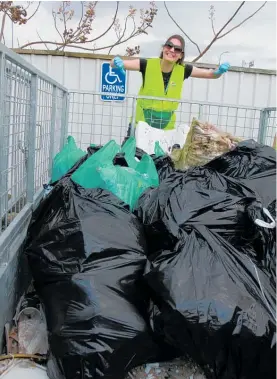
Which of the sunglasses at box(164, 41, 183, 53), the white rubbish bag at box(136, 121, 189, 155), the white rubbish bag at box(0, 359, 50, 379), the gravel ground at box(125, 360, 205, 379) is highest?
the sunglasses at box(164, 41, 183, 53)

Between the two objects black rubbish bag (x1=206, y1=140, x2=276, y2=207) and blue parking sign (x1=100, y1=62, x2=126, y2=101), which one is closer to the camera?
black rubbish bag (x1=206, y1=140, x2=276, y2=207)

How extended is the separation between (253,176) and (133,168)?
708mm

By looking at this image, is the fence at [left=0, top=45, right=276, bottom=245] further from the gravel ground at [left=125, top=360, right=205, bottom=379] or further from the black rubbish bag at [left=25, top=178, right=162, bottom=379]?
the gravel ground at [left=125, top=360, right=205, bottom=379]

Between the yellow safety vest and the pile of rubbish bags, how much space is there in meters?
1.59

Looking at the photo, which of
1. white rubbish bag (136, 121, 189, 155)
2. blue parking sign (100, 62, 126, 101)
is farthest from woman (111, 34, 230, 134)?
blue parking sign (100, 62, 126, 101)

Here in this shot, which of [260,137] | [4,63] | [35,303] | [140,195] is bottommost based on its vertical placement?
[35,303]

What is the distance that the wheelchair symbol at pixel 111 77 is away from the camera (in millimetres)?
4618

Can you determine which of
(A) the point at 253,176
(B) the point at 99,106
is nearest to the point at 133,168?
(A) the point at 253,176

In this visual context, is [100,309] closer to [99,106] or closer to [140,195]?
[140,195]

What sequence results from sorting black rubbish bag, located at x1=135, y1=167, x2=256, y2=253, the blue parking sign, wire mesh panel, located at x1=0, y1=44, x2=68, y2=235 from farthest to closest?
1. the blue parking sign
2. black rubbish bag, located at x1=135, y1=167, x2=256, y2=253
3. wire mesh panel, located at x1=0, y1=44, x2=68, y2=235

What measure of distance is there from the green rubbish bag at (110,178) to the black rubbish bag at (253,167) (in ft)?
1.54

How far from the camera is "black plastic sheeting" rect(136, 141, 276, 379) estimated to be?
1294mm

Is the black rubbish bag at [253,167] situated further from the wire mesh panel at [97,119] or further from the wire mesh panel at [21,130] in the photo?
the wire mesh panel at [97,119]

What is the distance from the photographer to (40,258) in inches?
64.4
